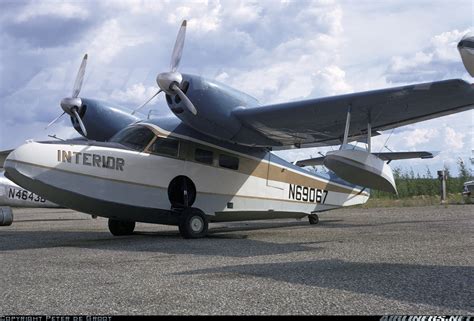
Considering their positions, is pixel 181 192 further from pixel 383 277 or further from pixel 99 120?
pixel 383 277

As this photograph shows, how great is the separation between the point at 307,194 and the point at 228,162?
10.3ft

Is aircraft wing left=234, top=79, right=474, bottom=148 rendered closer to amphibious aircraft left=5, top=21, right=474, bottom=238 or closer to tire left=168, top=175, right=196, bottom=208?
amphibious aircraft left=5, top=21, right=474, bottom=238

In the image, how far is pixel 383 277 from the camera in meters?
6.02

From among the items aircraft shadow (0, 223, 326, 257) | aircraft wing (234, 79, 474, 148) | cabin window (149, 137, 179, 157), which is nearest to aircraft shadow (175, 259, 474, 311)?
aircraft shadow (0, 223, 326, 257)

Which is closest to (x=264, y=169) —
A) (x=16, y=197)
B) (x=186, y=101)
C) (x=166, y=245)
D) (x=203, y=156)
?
(x=203, y=156)

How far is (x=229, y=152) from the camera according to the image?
43.6 feet

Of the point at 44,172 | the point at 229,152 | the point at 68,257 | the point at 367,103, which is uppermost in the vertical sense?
the point at 367,103

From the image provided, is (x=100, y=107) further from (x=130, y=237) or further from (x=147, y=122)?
(x=130, y=237)

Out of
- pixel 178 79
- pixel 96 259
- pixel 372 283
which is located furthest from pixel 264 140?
pixel 372 283

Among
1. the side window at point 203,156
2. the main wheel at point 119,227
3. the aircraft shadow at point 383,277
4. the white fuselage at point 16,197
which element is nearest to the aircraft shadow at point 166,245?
the main wheel at point 119,227

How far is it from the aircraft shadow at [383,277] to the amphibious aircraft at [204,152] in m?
3.54

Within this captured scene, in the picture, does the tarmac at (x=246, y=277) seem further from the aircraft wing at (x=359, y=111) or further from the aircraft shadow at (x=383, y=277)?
the aircraft wing at (x=359, y=111)

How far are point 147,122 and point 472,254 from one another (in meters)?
7.71

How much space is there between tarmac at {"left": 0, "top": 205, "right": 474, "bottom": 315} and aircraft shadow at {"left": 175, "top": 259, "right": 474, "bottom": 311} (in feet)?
0.04
